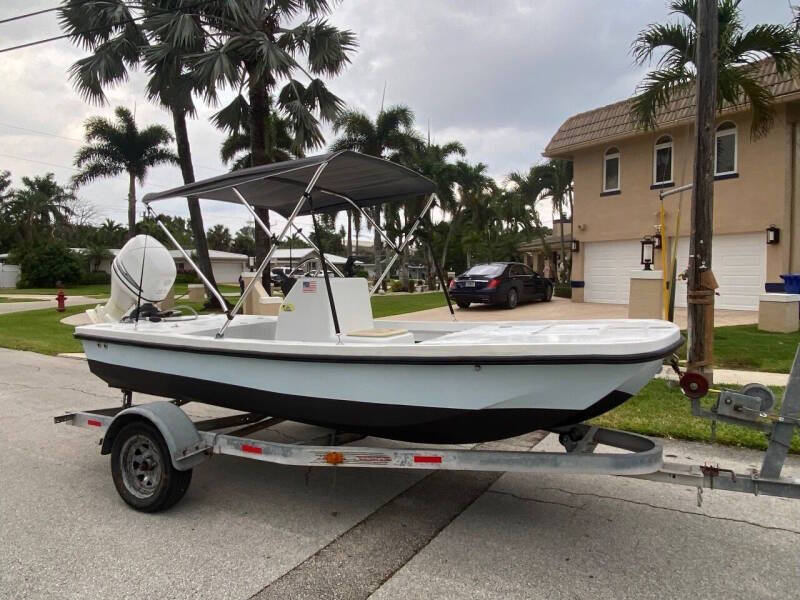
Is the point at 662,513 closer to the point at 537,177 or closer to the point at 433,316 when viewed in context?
the point at 433,316

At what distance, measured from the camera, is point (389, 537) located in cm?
342

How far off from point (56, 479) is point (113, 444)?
829 mm

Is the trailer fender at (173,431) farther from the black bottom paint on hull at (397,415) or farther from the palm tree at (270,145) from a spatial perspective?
the palm tree at (270,145)

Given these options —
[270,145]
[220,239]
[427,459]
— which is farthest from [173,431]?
[220,239]

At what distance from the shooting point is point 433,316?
1505cm

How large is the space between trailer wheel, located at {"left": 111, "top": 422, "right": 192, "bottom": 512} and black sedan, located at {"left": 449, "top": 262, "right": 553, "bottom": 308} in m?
12.8

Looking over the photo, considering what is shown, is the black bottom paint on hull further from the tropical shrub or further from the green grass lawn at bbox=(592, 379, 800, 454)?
the tropical shrub

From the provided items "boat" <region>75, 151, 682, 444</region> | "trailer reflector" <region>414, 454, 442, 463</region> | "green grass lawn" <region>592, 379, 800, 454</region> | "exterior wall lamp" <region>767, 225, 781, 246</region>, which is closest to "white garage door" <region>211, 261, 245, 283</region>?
"exterior wall lamp" <region>767, 225, 781, 246</region>

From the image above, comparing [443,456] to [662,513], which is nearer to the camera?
[443,456]

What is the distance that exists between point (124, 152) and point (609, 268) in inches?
1076

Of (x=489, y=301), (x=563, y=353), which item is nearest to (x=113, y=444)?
(x=563, y=353)

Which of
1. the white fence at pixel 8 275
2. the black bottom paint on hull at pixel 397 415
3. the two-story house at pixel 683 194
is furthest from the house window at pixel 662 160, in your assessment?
the white fence at pixel 8 275

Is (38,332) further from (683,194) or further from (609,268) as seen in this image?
(683,194)

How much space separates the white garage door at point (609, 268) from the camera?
56.2 ft
